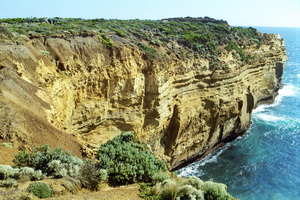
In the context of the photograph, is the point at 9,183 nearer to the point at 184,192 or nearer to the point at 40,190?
the point at 40,190

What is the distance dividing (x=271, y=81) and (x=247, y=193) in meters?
27.0

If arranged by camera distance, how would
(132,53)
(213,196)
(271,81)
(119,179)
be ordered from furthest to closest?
(271,81), (132,53), (119,179), (213,196)

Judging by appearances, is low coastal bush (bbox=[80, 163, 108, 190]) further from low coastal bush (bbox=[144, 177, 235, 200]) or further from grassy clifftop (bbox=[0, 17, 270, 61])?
grassy clifftop (bbox=[0, 17, 270, 61])

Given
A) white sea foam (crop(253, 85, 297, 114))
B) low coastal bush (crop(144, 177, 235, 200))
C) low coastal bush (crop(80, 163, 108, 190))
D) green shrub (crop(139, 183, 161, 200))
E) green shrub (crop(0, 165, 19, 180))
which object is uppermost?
green shrub (crop(0, 165, 19, 180))

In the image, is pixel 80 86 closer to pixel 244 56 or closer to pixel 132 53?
pixel 132 53

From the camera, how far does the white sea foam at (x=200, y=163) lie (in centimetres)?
2719

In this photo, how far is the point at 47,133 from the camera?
12.1 m

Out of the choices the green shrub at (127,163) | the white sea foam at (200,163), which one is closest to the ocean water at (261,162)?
the white sea foam at (200,163)

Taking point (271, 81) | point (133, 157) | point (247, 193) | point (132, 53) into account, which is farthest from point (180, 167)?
point (271, 81)

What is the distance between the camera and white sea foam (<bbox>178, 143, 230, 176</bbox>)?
27.2m

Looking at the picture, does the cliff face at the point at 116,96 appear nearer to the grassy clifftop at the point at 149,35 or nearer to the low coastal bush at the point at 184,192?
the grassy clifftop at the point at 149,35

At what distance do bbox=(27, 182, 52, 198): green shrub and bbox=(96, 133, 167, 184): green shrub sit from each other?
260 centimetres

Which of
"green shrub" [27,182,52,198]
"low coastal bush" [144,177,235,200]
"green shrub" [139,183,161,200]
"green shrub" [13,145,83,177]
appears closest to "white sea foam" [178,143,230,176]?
"green shrub" [139,183,161,200]

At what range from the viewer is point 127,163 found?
35.6 feet
